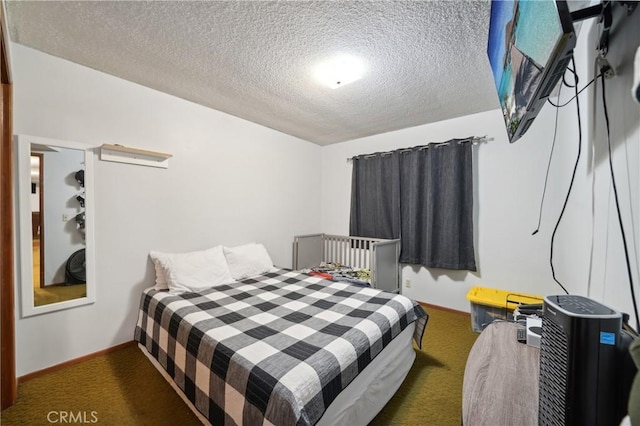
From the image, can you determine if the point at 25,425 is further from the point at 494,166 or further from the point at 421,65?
the point at 494,166

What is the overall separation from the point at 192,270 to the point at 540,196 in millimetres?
3585

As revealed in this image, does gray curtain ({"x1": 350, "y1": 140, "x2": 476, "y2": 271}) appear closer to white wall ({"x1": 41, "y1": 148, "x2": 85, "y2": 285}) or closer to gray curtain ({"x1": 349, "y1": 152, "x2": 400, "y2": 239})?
gray curtain ({"x1": 349, "y1": 152, "x2": 400, "y2": 239})

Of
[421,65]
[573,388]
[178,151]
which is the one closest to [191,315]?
[178,151]

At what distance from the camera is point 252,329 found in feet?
5.23

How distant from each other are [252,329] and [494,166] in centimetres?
302

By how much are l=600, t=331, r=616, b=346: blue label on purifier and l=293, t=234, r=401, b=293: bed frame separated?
8.29 feet

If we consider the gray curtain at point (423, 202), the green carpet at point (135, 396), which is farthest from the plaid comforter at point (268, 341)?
the gray curtain at point (423, 202)

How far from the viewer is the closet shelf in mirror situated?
2174 millimetres

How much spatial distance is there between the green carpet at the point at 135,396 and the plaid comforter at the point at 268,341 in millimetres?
202

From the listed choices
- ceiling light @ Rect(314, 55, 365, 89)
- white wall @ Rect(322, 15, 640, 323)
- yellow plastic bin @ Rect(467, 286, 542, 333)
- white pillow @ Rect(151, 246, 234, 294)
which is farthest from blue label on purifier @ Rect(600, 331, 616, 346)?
white pillow @ Rect(151, 246, 234, 294)

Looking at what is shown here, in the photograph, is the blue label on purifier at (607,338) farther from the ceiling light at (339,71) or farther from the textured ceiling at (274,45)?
the ceiling light at (339,71)

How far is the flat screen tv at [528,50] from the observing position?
25.1 inches

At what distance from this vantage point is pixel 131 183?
233cm

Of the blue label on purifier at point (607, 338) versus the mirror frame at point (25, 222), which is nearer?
the blue label on purifier at point (607, 338)
